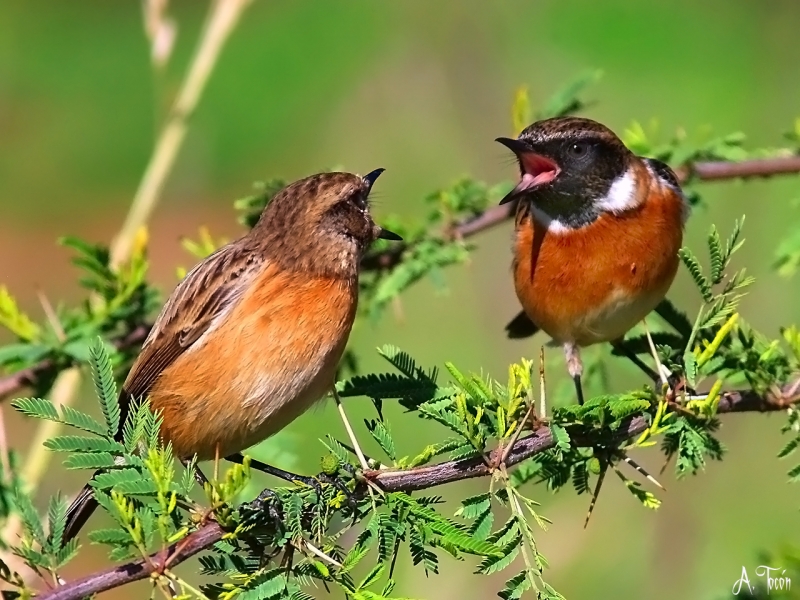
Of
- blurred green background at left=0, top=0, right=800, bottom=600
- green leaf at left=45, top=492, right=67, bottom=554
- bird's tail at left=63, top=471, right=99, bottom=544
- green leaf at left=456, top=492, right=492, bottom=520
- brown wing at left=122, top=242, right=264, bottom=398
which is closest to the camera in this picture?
green leaf at left=45, top=492, right=67, bottom=554

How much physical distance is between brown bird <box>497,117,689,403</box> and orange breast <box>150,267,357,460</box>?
2.85 feet

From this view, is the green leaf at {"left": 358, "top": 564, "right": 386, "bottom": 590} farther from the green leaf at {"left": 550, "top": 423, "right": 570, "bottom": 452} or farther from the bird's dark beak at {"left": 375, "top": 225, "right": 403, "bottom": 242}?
the bird's dark beak at {"left": 375, "top": 225, "right": 403, "bottom": 242}

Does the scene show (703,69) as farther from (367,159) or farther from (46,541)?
(46,541)

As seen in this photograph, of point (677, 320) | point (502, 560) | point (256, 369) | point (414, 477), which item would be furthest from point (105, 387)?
point (677, 320)

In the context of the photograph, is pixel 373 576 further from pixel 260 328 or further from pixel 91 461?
pixel 260 328

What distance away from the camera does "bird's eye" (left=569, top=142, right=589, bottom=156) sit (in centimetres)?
403

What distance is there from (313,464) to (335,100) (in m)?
6.64

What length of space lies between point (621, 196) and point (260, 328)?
1556 mm

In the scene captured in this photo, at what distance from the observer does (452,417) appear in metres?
2.64

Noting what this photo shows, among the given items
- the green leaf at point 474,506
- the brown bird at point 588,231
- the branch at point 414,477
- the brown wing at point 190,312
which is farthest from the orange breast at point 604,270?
the green leaf at point 474,506

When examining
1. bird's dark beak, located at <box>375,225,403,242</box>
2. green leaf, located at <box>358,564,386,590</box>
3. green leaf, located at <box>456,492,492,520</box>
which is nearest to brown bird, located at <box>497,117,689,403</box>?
bird's dark beak, located at <box>375,225,403,242</box>

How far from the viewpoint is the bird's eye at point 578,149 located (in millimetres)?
4027

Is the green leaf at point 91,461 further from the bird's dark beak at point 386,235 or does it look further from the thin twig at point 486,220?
the bird's dark beak at point 386,235

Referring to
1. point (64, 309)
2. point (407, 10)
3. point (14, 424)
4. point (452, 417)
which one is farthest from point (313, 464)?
point (407, 10)
